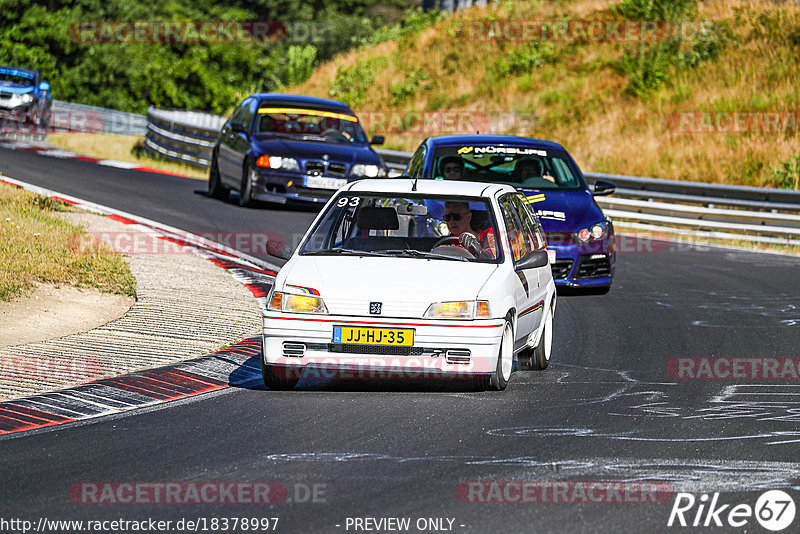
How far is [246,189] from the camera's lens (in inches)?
800

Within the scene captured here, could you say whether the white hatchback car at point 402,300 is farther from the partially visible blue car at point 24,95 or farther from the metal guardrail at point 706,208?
the partially visible blue car at point 24,95

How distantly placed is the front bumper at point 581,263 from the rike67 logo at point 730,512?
304 inches

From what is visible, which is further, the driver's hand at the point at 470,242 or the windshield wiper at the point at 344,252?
the driver's hand at the point at 470,242

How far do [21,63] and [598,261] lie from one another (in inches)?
1793

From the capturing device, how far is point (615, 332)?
11953 millimetres

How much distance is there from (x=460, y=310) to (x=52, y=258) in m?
5.72

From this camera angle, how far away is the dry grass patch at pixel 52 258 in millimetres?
12195

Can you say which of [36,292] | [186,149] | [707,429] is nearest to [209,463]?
[707,429]

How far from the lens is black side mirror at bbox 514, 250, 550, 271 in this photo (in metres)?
9.31
